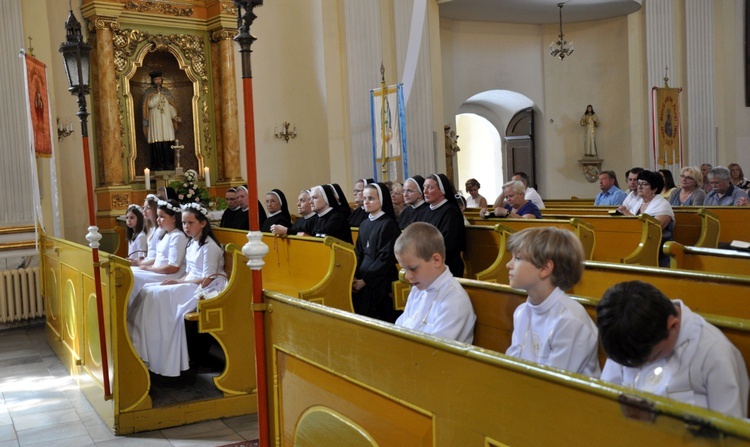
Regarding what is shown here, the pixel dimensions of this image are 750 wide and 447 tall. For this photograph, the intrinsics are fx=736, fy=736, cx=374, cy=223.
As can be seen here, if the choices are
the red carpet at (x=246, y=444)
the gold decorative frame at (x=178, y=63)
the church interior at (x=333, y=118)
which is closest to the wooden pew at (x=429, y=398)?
the church interior at (x=333, y=118)

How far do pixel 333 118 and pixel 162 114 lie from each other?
9.04 feet

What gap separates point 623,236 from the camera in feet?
21.0

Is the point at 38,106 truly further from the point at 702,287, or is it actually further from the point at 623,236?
the point at 702,287

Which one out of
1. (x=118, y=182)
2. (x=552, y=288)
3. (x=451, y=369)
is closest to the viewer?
(x=451, y=369)

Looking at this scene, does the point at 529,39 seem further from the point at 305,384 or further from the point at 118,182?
the point at 305,384

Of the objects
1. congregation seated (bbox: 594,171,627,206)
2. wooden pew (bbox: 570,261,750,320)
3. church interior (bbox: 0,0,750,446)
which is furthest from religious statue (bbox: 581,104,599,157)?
wooden pew (bbox: 570,261,750,320)

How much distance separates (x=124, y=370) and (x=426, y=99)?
9.06 meters

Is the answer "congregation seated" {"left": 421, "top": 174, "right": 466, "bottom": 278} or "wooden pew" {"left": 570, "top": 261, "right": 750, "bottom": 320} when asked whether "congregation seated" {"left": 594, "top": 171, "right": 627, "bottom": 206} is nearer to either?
"congregation seated" {"left": 421, "top": 174, "right": 466, "bottom": 278}

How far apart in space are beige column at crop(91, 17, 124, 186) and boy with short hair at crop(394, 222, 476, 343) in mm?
8282

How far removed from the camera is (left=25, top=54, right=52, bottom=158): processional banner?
23.7 feet

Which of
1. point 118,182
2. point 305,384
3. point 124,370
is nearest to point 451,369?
point 305,384

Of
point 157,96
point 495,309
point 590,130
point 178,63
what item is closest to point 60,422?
point 495,309

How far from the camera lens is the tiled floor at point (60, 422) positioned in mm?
4555

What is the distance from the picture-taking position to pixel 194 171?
36.0 ft
